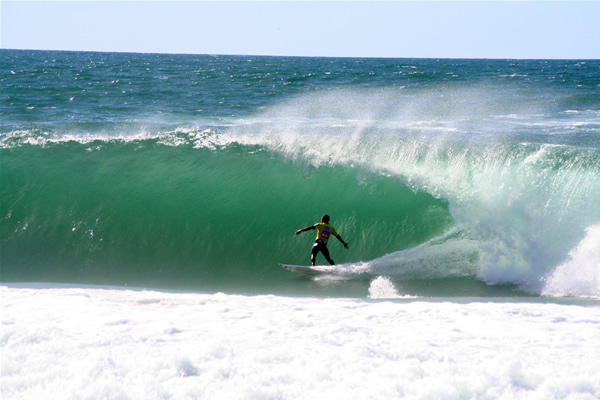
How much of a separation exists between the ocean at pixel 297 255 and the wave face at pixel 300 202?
0.13ft

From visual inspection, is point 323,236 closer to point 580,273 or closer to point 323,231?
point 323,231

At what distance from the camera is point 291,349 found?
15.2 ft

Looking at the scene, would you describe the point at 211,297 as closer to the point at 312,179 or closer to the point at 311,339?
the point at 311,339

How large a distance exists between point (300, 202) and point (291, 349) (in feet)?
19.2

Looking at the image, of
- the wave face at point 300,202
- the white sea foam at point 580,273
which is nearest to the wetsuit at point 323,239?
the wave face at point 300,202

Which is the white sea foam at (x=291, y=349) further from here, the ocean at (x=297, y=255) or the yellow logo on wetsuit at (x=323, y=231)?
the yellow logo on wetsuit at (x=323, y=231)

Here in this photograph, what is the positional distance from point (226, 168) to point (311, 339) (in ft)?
23.5

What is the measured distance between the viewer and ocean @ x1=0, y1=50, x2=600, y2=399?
425 cm

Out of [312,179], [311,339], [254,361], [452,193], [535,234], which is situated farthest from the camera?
[312,179]

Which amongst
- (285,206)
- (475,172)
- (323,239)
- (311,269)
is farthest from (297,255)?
(475,172)

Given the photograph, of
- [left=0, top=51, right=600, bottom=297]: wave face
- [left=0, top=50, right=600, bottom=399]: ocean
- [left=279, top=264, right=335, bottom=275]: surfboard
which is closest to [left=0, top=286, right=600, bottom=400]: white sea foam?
[left=0, top=50, right=600, bottom=399]: ocean

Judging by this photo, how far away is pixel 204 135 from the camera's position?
13.2 metres

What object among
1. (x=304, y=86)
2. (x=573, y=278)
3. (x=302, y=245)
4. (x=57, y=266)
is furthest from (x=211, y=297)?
(x=304, y=86)

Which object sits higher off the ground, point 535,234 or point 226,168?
point 226,168
